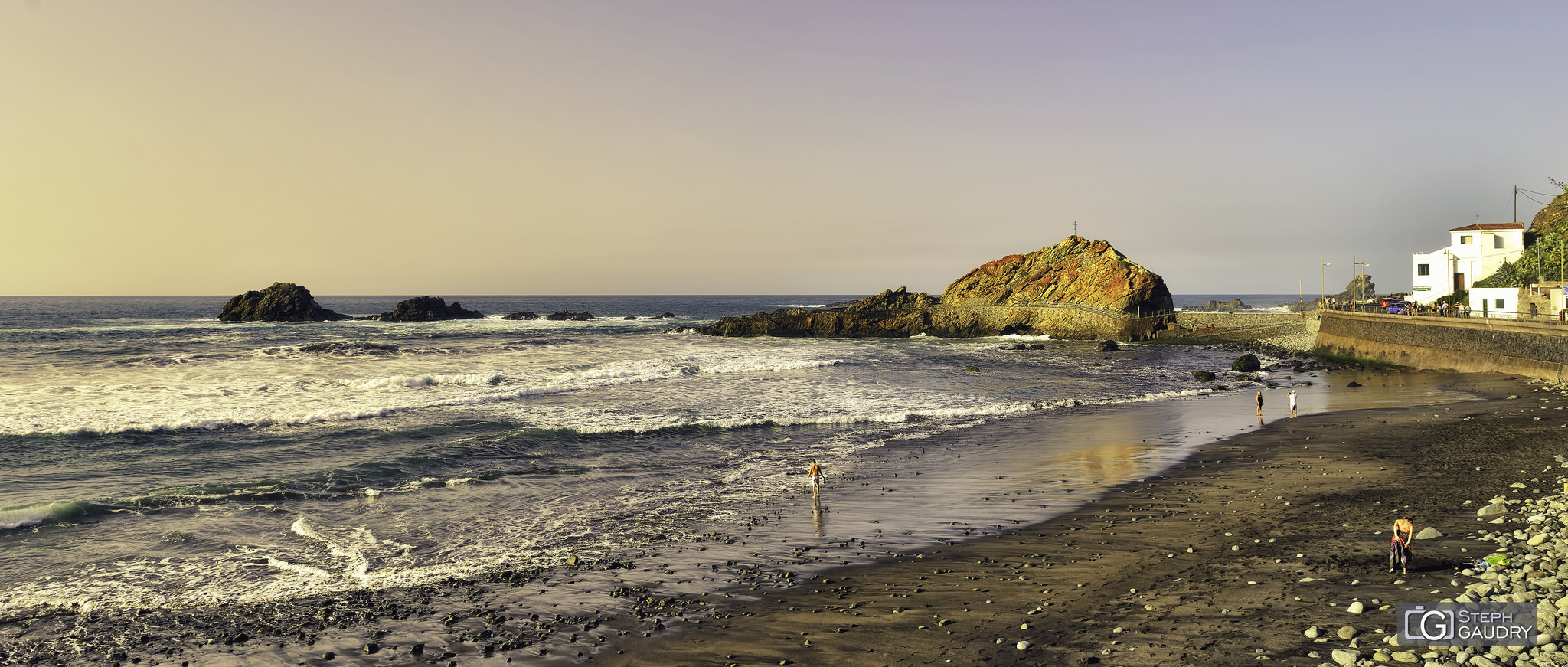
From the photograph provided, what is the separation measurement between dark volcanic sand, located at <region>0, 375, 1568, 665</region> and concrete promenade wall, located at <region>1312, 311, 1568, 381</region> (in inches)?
1012

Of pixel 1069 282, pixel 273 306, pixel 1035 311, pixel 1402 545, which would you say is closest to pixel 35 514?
pixel 1402 545

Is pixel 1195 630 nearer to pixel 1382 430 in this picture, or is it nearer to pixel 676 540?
pixel 676 540

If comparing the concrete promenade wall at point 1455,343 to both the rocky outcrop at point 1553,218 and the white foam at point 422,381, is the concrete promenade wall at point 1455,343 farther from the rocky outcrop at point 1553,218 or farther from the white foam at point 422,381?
the white foam at point 422,381

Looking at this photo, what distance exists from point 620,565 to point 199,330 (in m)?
85.0

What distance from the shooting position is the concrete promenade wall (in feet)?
104

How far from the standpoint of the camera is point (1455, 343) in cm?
3812

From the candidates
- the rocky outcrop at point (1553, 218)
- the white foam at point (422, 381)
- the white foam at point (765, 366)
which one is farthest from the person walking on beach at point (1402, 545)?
the rocky outcrop at point (1553, 218)

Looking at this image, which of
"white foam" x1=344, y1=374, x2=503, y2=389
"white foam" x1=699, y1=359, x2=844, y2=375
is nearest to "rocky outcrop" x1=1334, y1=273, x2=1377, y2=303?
"white foam" x1=699, y1=359, x2=844, y2=375

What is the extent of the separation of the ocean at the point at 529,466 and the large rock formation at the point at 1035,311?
33.4 m

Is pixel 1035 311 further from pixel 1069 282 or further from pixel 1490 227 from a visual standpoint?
pixel 1490 227

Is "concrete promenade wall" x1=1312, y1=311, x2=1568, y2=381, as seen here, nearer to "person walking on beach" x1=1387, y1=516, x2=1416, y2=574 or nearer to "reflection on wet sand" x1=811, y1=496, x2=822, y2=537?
"person walking on beach" x1=1387, y1=516, x2=1416, y2=574

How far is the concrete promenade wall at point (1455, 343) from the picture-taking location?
3161 cm

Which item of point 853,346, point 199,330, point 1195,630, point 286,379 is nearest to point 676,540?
point 1195,630

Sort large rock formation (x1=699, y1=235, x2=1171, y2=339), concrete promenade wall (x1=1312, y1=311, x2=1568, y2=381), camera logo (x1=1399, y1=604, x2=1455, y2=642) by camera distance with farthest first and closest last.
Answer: large rock formation (x1=699, y1=235, x2=1171, y2=339) < concrete promenade wall (x1=1312, y1=311, x2=1568, y2=381) < camera logo (x1=1399, y1=604, x2=1455, y2=642)
